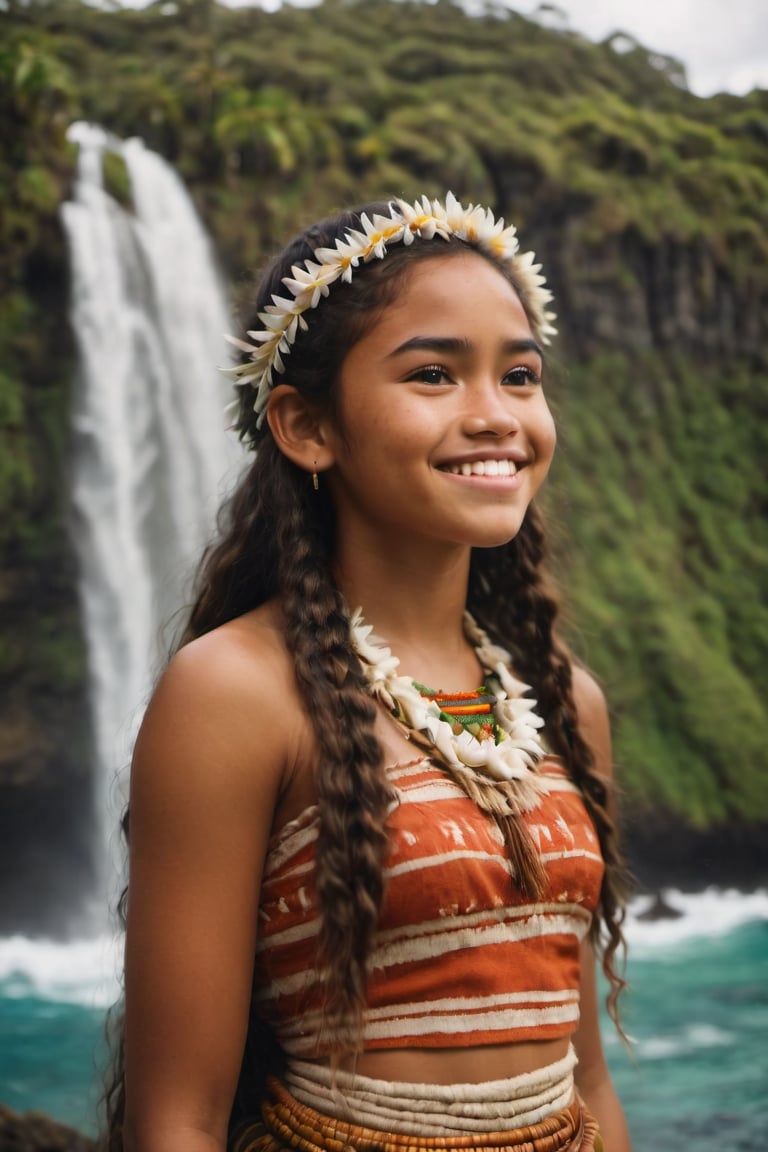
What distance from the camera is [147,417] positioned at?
11945 millimetres

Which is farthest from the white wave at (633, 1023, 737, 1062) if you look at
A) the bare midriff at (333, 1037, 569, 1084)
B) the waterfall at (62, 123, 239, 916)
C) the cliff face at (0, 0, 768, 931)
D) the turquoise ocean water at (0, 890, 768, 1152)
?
the bare midriff at (333, 1037, 569, 1084)

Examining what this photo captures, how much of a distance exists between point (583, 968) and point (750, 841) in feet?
38.5

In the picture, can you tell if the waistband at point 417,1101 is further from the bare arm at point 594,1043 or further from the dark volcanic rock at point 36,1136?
the dark volcanic rock at point 36,1136

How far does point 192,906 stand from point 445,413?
781mm

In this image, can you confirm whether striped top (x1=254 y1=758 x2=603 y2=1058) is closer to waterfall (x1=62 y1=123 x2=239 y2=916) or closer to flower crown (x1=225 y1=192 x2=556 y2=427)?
flower crown (x1=225 y1=192 x2=556 y2=427)

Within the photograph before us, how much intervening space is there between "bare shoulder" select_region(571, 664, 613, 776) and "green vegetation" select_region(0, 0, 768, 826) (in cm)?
1006

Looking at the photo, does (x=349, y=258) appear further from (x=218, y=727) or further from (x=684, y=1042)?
(x=684, y=1042)

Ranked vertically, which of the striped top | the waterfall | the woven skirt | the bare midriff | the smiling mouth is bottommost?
the woven skirt

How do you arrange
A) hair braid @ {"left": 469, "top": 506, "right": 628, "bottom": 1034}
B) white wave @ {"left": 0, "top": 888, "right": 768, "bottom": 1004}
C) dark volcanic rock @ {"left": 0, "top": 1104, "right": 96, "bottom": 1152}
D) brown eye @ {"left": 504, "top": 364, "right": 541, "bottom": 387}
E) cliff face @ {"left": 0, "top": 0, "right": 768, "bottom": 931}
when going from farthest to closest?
cliff face @ {"left": 0, "top": 0, "right": 768, "bottom": 931} < white wave @ {"left": 0, "top": 888, "right": 768, "bottom": 1004} < dark volcanic rock @ {"left": 0, "top": 1104, "right": 96, "bottom": 1152} < hair braid @ {"left": 469, "top": 506, "right": 628, "bottom": 1034} < brown eye @ {"left": 504, "top": 364, "right": 541, "bottom": 387}

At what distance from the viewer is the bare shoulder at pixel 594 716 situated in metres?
2.28

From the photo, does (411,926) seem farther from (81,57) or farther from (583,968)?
(81,57)

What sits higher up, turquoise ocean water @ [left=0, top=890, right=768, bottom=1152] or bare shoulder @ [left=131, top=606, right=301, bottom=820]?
bare shoulder @ [left=131, top=606, right=301, bottom=820]

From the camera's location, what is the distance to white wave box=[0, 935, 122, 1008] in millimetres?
9383

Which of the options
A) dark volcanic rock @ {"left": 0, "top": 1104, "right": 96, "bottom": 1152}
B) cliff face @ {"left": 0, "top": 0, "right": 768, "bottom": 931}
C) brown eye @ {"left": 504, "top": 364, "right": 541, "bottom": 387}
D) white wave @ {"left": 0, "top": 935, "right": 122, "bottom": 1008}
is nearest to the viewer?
brown eye @ {"left": 504, "top": 364, "right": 541, "bottom": 387}
